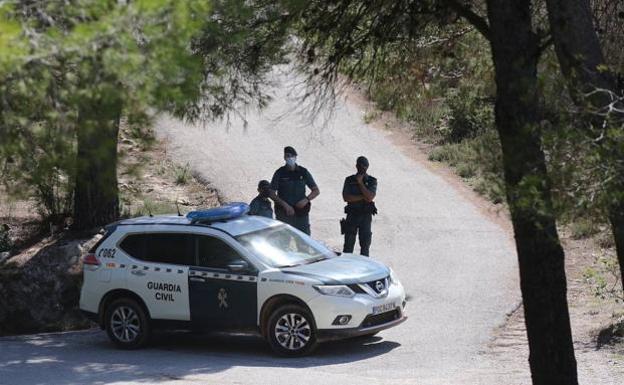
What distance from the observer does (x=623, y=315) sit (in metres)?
16.1

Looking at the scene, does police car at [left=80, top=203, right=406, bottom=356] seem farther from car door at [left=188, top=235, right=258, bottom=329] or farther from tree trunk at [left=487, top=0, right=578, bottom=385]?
tree trunk at [left=487, top=0, right=578, bottom=385]

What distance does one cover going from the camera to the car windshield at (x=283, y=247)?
584 inches

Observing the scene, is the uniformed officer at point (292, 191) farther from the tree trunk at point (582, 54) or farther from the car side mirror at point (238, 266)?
the tree trunk at point (582, 54)

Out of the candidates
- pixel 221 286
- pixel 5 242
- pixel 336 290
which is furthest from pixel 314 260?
pixel 5 242

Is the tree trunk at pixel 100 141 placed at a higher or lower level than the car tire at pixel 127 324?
higher

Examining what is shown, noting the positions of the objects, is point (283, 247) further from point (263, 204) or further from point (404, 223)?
point (404, 223)

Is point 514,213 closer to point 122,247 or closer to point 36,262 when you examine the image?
point 122,247

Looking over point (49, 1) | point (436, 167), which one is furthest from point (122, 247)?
point (436, 167)

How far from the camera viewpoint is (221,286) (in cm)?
1474

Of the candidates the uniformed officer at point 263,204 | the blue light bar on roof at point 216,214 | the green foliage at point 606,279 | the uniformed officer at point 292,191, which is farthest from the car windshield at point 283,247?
the green foliage at point 606,279

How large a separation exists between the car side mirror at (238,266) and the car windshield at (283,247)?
0.69 ft

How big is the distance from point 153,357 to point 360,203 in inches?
177

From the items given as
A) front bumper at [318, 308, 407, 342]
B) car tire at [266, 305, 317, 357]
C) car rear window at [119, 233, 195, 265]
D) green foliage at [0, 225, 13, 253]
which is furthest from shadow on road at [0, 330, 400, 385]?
green foliage at [0, 225, 13, 253]

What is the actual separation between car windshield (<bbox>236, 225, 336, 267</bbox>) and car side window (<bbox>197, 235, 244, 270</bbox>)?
189mm
